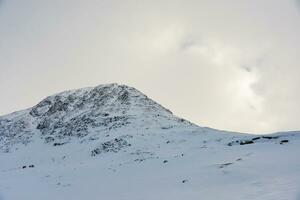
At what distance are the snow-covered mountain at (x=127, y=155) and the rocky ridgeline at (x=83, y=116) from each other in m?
0.19

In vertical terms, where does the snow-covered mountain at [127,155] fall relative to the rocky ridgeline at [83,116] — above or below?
below

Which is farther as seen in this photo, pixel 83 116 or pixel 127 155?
pixel 83 116

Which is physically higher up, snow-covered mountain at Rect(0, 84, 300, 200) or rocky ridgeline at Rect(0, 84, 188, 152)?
rocky ridgeline at Rect(0, 84, 188, 152)

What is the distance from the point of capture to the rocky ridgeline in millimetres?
69250

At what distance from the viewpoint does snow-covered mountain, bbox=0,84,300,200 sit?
940 inches

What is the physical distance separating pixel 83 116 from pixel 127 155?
Answer: 2888cm

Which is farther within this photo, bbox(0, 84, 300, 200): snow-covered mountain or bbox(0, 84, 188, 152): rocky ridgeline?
bbox(0, 84, 188, 152): rocky ridgeline

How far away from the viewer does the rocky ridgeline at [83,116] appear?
6925cm

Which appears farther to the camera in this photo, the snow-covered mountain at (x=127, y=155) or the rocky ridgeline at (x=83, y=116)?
the rocky ridgeline at (x=83, y=116)

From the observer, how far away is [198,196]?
21203 millimetres

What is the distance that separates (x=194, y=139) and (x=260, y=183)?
31.1 meters

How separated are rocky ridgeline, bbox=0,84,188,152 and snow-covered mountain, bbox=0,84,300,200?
19 centimetres

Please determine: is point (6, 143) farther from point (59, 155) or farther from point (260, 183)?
point (260, 183)

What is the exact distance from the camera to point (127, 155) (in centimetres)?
4806
